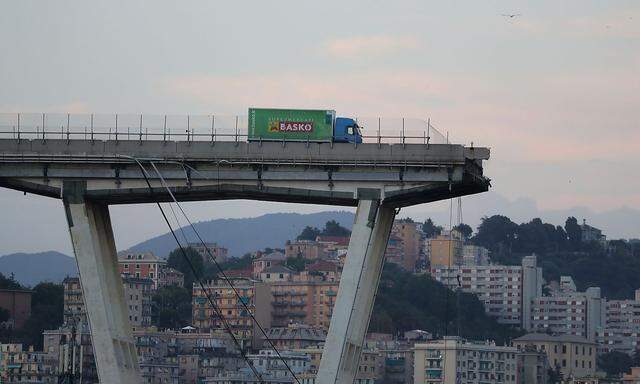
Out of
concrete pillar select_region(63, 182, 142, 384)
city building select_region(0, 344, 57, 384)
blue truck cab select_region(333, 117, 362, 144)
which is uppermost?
blue truck cab select_region(333, 117, 362, 144)

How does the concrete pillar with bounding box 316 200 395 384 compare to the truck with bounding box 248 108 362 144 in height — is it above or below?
below

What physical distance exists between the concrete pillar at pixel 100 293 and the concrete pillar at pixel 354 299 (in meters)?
6.65

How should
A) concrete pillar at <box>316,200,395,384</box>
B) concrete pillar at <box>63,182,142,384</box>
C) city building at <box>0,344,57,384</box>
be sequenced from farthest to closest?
city building at <box>0,344,57,384</box> → concrete pillar at <box>63,182,142,384</box> → concrete pillar at <box>316,200,395,384</box>

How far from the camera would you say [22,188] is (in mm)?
70875

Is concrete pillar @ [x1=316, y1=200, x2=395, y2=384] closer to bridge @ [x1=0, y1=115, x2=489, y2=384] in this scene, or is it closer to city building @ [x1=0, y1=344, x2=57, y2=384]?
bridge @ [x1=0, y1=115, x2=489, y2=384]

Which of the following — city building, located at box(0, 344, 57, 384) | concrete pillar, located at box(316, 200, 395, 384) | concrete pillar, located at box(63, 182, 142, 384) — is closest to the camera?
concrete pillar, located at box(316, 200, 395, 384)

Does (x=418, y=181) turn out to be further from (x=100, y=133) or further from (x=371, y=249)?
(x=100, y=133)

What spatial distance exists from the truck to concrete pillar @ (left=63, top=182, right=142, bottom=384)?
6139 mm

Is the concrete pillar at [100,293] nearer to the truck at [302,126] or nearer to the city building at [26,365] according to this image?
A: the truck at [302,126]

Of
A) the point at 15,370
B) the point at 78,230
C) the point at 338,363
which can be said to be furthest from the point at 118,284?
the point at 15,370

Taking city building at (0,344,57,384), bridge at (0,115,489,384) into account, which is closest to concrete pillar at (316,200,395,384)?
bridge at (0,115,489,384)

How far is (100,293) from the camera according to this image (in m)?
69.1

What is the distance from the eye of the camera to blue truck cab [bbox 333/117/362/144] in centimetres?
6975

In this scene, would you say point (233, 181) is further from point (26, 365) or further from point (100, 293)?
point (26, 365)
